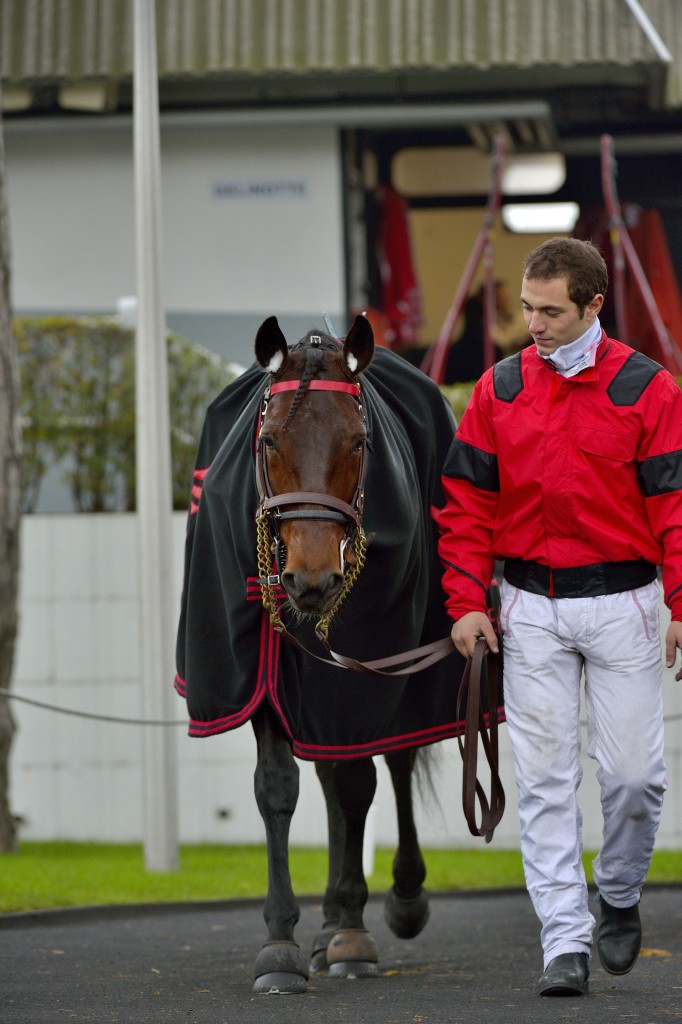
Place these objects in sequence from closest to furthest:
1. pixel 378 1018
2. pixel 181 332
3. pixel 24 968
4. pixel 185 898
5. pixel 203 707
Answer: pixel 378 1018 < pixel 203 707 < pixel 24 968 < pixel 185 898 < pixel 181 332

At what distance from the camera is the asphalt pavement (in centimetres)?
428

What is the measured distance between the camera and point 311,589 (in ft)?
14.0

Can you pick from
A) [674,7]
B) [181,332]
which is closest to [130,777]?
[181,332]

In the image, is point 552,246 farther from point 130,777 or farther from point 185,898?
point 130,777

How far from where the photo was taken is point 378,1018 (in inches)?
166

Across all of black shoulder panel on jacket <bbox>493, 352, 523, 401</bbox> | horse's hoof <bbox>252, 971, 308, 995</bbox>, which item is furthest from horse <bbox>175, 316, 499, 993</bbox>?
black shoulder panel on jacket <bbox>493, 352, 523, 401</bbox>

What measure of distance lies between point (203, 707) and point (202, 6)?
8.42 metres

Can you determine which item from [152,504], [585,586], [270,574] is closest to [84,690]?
[152,504]

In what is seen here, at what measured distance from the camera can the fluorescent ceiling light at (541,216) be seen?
47.3 ft

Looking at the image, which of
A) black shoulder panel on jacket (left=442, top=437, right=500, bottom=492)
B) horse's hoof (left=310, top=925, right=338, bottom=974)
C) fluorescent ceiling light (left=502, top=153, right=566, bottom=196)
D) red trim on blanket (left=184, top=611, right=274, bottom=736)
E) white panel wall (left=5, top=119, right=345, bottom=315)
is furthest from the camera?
fluorescent ceiling light (left=502, top=153, right=566, bottom=196)

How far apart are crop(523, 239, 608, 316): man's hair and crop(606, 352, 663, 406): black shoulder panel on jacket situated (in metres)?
0.22

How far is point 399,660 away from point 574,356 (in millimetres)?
1162

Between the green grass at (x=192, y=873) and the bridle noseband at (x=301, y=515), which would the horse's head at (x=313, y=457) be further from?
the green grass at (x=192, y=873)

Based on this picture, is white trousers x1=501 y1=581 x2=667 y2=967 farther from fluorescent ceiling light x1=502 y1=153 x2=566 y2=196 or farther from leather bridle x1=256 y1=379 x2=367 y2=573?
fluorescent ceiling light x1=502 y1=153 x2=566 y2=196
